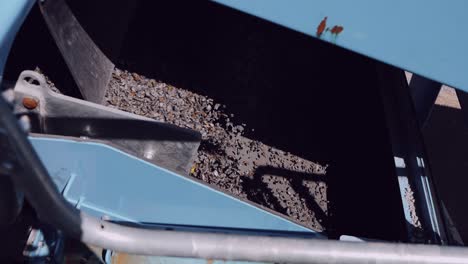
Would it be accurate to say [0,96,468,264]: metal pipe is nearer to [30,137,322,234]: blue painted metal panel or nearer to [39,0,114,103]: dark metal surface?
[30,137,322,234]: blue painted metal panel

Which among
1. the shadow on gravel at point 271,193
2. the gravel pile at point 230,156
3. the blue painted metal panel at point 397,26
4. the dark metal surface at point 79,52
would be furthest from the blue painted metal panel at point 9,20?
the shadow on gravel at point 271,193

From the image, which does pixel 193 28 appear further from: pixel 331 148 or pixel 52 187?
pixel 52 187

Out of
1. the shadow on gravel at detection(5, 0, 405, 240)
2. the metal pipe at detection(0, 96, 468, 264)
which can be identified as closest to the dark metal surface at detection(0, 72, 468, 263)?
the metal pipe at detection(0, 96, 468, 264)

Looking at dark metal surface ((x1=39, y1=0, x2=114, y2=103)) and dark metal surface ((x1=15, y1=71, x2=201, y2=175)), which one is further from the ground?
dark metal surface ((x1=39, y1=0, x2=114, y2=103))

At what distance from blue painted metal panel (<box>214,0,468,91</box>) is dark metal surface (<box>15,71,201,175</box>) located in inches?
27.2

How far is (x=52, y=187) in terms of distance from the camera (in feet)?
2.85

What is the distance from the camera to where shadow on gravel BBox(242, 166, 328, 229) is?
2.28 meters

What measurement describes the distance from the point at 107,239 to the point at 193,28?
2149mm

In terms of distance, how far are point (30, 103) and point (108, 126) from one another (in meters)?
0.30

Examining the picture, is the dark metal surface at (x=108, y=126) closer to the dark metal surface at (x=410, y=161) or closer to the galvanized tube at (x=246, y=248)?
the galvanized tube at (x=246, y=248)

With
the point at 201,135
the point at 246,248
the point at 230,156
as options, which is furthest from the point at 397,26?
the point at 230,156

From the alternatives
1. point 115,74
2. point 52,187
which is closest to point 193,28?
point 115,74

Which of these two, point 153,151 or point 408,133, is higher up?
point 408,133

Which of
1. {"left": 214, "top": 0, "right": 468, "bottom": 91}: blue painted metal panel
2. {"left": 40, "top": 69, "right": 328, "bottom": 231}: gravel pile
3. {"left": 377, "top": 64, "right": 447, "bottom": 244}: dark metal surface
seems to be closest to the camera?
{"left": 214, "top": 0, "right": 468, "bottom": 91}: blue painted metal panel
